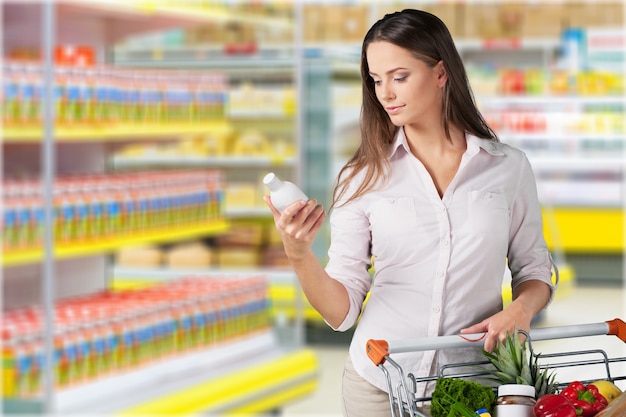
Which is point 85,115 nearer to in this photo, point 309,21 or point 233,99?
point 233,99

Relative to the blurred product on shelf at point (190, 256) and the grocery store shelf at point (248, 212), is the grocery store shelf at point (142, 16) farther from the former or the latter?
the blurred product on shelf at point (190, 256)

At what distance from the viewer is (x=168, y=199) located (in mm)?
5117

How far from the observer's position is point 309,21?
8797 mm

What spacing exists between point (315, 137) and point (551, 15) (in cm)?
475

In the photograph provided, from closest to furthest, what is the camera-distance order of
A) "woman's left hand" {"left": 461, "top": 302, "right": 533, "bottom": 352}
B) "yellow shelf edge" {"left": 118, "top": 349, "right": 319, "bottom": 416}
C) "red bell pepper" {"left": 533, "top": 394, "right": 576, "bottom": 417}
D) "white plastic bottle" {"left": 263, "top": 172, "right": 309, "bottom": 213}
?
"red bell pepper" {"left": 533, "top": 394, "right": 576, "bottom": 417}
"white plastic bottle" {"left": 263, "top": 172, "right": 309, "bottom": 213}
"woman's left hand" {"left": 461, "top": 302, "right": 533, "bottom": 352}
"yellow shelf edge" {"left": 118, "top": 349, "right": 319, "bottom": 416}

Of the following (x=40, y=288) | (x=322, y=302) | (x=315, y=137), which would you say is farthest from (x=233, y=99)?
(x=322, y=302)

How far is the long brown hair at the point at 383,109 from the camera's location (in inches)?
71.8

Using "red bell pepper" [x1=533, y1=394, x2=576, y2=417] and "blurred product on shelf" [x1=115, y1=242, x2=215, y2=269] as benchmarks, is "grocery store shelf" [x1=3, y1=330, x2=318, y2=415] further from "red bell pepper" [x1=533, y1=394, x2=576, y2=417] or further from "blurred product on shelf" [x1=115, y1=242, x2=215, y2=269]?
"red bell pepper" [x1=533, y1=394, x2=576, y2=417]

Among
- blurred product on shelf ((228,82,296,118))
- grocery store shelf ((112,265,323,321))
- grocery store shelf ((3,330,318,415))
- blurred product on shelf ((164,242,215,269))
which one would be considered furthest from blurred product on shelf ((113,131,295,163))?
grocery store shelf ((3,330,318,415))

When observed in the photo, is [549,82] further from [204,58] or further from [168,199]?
[168,199]

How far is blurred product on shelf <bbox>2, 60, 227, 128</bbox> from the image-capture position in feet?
12.3

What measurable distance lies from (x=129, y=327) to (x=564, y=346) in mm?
2629

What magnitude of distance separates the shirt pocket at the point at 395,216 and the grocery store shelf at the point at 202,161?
4.74 metres

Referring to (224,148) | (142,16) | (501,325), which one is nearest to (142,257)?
(224,148)
